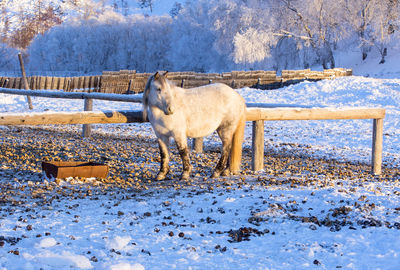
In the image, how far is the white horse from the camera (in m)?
5.77

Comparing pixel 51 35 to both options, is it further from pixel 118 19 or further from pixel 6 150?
pixel 6 150

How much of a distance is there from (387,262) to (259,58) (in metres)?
38.0

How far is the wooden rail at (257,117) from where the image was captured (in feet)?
20.7

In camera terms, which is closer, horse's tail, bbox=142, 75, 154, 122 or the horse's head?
the horse's head

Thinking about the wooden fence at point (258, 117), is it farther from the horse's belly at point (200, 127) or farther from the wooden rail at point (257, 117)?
the horse's belly at point (200, 127)

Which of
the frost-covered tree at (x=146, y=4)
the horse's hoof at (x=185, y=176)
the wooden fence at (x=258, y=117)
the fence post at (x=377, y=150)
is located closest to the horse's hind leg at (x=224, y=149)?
the horse's hoof at (x=185, y=176)

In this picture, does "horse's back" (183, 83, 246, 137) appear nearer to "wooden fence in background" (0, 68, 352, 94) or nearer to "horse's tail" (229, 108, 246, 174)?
"horse's tail" (229, 108, 246, 174)

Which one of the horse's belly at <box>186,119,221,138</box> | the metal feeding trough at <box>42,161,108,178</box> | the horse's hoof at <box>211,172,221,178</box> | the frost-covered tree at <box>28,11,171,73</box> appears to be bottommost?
the horse's hoof at <box>211,172,221,178</box>

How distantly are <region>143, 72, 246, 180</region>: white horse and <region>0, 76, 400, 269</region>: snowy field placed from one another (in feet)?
2.02

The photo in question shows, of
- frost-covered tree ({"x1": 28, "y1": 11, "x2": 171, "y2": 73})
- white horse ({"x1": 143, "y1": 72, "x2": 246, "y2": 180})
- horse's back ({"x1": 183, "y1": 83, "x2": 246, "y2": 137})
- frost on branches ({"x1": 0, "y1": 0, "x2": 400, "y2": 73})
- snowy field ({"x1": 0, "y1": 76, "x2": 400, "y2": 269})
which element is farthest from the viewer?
frost-covered tree ({"x1": 28, "y1": 11, "x2": 171, "y2": 73})

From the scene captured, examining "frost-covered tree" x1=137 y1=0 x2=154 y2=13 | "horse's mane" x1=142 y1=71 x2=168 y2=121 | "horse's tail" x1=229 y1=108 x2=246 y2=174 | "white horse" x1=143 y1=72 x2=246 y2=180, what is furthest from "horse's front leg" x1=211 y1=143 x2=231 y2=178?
"frost-covered tree" x1=137 y1=0 x2=154 y2=13

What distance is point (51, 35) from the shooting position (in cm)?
6606

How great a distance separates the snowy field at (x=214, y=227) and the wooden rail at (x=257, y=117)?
62 centimetres

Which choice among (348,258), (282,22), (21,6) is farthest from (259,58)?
(21,6)
